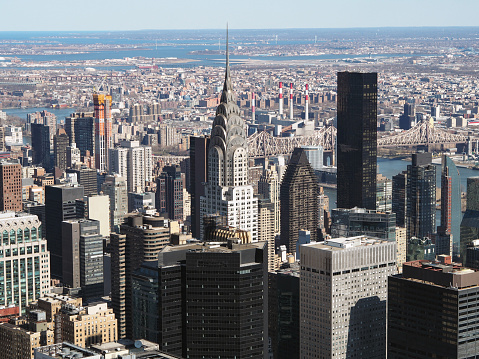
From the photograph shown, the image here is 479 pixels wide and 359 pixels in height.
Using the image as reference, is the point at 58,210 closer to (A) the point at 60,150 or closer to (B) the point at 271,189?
(B) the point at 271,189

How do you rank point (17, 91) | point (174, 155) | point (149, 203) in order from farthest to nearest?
1. point (17, 91)
2. point (174, 155)
3. point (149, 203)

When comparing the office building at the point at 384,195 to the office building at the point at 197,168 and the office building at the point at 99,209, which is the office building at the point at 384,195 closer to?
the office building at the point at 197,168

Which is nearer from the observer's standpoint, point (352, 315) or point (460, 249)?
point (352, 315)

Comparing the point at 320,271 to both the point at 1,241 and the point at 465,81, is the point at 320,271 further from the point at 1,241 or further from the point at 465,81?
the point at 465,81

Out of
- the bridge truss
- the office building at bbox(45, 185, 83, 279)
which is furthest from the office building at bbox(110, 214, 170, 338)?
the bridge truss

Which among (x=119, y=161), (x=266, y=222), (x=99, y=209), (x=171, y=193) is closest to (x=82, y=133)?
(x=119, y=161)

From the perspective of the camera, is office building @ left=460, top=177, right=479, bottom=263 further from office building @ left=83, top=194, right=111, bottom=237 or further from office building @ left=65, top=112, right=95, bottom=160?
office building @ left=65, top=112, right=95, bottom=160

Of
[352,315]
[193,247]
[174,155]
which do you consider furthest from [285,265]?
[174,155]
